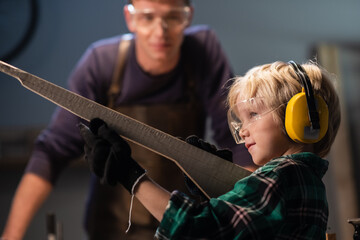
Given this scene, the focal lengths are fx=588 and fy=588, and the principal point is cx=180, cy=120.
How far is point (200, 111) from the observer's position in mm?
1833

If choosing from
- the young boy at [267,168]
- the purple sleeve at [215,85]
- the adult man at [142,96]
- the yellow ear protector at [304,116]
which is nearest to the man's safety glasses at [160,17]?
the adult man at [142,96]

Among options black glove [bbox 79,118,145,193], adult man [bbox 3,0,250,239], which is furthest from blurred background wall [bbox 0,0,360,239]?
black glove [bbox 79,118,145,193]

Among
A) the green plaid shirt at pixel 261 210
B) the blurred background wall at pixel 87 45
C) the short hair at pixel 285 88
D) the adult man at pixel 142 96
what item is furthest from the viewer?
the blurred background wall at pixel 87 45

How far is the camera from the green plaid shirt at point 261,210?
32.3 inches

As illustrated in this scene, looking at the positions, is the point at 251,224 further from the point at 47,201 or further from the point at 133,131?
the point at 47,201

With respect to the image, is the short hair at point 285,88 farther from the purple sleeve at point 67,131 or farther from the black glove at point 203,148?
the purple sleeve at point 67,131

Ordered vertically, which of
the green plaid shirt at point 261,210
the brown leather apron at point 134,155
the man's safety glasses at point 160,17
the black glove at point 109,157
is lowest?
the brown leather apron at point 134,155

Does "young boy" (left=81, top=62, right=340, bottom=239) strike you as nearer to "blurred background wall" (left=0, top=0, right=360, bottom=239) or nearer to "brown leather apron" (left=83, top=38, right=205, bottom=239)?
"brown leather apron" (left=83, top=38, right=205, bottom=239)

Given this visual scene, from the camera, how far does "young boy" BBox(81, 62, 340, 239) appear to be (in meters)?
0.83

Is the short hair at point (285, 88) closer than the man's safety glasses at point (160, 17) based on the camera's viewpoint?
Yes

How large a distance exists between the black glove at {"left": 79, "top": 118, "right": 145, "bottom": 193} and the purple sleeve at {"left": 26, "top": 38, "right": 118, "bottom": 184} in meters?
0.76

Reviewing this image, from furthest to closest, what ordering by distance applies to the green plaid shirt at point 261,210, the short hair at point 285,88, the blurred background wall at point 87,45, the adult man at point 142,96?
1. the blurred background wall at point 87,45
2. the adult man at point 142,96
3. the short hair at point 285,88
4. the green plaid shirt at point 261,210

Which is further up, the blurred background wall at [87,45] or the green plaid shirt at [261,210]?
the green plaid shirt at [261,210]

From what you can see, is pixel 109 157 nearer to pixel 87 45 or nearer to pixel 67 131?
pixel 67 131
